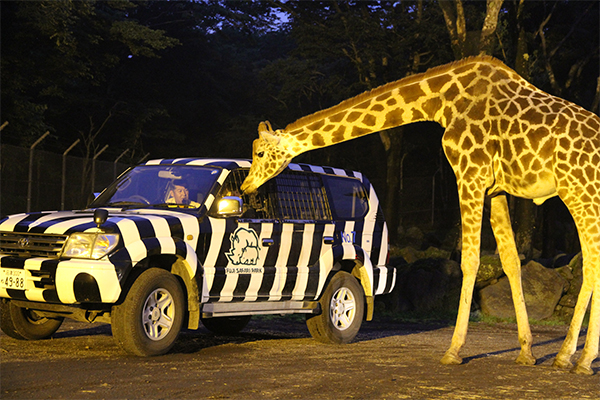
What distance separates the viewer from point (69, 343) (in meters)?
9.18

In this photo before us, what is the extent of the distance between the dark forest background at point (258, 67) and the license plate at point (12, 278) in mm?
12260

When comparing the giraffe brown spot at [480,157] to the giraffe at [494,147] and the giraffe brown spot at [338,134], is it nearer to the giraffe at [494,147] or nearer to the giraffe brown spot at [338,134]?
the giraffe at [494,147]

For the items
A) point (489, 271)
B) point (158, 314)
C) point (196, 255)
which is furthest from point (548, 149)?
point (489, 271)

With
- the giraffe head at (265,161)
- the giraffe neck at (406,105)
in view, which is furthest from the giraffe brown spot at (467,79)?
the giraffe head at (265,161)

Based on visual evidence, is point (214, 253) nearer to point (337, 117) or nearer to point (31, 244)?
point (31, 244)

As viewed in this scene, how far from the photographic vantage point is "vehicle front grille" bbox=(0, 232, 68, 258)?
8172 millimetres

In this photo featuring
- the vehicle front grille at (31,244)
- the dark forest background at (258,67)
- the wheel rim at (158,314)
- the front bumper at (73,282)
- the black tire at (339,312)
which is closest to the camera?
the front bumper at (73,282)

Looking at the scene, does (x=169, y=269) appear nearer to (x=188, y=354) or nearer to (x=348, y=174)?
(x=188, y=354)

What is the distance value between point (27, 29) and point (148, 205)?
1704cm

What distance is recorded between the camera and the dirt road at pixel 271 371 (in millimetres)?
6820

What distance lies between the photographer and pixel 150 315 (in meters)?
8.30

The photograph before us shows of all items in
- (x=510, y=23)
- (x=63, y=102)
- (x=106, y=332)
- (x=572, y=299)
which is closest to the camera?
(x=106, y=332)

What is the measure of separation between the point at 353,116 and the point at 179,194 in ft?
7.22

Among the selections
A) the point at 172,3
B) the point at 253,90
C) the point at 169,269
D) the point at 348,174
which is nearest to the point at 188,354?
the point at 169,269
